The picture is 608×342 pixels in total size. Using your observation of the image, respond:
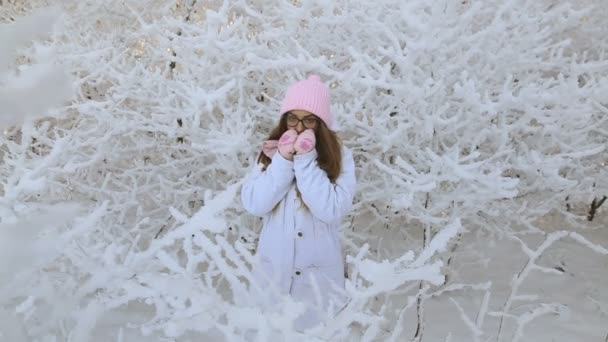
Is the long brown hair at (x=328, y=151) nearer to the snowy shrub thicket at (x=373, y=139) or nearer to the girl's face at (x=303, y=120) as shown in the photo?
the girl's face at (x=303, y=120)

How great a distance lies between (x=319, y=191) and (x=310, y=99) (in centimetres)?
46

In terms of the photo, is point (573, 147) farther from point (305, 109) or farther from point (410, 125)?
point (305, 109)

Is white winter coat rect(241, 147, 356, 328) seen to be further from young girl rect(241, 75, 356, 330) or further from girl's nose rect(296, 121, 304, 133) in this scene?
girl's nose rect(296, 121, 304, 133)

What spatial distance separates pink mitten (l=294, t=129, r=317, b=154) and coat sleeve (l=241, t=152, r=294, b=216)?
79 mm

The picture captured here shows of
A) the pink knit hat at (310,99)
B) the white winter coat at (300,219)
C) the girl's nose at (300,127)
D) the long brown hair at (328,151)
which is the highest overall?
the pink knit hat at (310,99)

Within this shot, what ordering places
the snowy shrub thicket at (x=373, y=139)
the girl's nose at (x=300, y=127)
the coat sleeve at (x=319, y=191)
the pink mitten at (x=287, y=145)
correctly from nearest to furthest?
the snowy shrub thicket at (x=373, y=139)
the coat sleeve at (x=319, y=191)
the pink mitten at (x=287, y=145)
the girl's nose at (x=300, y=127)

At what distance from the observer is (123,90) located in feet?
14.7

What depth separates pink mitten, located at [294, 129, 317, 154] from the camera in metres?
2.63

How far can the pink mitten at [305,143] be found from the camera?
104 inches

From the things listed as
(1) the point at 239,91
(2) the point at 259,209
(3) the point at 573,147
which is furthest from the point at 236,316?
(1) the point at 239,91

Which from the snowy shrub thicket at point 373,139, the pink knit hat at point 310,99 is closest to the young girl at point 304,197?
the pink knit hat at point 310,99

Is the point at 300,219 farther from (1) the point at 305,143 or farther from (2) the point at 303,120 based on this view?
(2) the point at 303,120

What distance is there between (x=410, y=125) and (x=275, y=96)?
4.34 ft

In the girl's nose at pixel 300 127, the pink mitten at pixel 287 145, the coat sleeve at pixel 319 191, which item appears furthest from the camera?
the girl's nose at pixel 300 127
